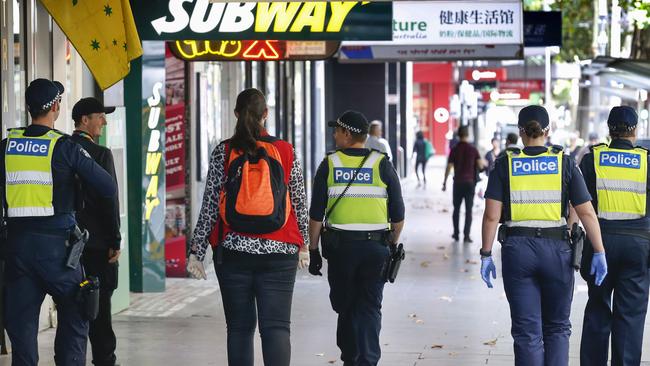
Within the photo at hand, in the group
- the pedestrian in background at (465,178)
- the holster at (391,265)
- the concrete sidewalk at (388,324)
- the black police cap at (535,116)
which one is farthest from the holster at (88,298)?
the pedestrian in background at (465,178)

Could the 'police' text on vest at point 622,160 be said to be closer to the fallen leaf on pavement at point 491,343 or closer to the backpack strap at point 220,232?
the fallen leaf on pavement at point 491,343

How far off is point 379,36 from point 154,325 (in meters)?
3.12

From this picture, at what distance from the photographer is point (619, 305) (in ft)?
28.0

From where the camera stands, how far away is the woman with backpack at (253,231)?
7.17 m

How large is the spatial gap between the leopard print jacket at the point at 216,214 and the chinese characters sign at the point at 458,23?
28.0 feet

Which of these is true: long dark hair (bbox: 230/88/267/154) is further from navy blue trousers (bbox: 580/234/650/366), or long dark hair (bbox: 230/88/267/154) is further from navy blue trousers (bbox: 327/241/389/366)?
navy blue trousers (bbox: 580/234/650/366)

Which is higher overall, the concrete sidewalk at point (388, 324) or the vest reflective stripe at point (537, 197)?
the vest reflective stripe at point (537, 197)

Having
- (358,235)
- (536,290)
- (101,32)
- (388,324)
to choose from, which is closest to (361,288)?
(358,235)

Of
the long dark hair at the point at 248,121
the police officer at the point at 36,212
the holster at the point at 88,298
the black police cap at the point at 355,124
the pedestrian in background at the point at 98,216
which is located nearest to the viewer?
the long dark hair at the point at 248,121

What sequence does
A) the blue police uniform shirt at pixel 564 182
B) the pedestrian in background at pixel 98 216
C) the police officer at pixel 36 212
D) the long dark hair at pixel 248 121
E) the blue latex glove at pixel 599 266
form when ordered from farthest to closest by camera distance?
the pedestrian in background at pixel 98 216, the blue latex glove at pixel 599 266, the blue police uniform shirt at pixel 564 182, the police officer at pixel 36 212, the long dark hair at pixel 248 121

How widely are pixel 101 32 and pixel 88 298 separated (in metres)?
2.65

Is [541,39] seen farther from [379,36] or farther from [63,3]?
[63,3]

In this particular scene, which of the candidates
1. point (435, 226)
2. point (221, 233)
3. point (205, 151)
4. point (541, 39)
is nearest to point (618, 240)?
point (221, 233)

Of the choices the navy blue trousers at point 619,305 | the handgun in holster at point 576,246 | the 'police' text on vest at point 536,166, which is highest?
the 'police' text on vest at point 536,166
